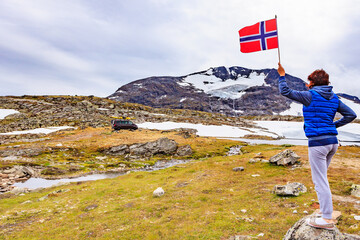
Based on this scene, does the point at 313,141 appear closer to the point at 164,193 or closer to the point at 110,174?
the point at 164,193

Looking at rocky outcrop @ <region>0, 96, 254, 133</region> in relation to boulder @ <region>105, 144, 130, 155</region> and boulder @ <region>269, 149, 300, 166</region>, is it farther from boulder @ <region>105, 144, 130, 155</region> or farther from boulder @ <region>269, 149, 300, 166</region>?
boulder @ <region>269, 149, 300, 166</region>

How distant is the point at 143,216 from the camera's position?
11312mm

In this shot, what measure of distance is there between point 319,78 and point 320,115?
4.21ft

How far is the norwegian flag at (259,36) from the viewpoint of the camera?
11031 mm

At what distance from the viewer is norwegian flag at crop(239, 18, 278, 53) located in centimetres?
1103

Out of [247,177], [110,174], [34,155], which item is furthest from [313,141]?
[34,155]

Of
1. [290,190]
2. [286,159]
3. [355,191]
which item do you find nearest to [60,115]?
[286,159]

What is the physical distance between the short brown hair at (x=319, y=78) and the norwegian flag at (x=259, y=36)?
229 inches

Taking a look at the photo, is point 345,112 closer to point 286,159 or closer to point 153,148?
point 286,159

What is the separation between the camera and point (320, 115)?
18.3 feet

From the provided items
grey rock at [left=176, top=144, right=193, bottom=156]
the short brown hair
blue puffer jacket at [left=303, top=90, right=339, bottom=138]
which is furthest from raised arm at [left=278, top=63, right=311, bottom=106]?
grey rock at [left=176, top=144, right=193, bottom=156]

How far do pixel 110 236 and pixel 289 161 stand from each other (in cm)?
2026

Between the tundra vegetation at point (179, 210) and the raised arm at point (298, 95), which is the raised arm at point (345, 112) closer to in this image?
the raised arm at point (298, 95)

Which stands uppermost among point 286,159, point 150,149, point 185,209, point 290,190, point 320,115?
point 320,115
